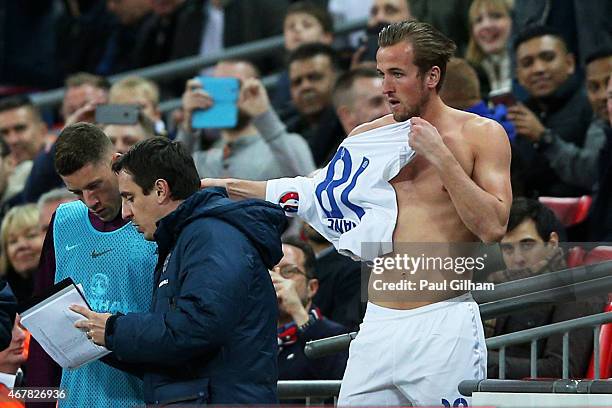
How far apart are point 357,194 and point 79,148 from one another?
3.83 feet

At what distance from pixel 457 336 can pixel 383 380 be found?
319mm

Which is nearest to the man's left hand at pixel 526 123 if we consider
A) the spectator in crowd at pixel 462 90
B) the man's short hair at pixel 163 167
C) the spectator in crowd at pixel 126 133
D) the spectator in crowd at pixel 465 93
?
the spectator in crowd at pixel 465 93

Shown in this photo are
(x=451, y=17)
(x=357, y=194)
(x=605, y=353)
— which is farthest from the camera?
(x=451, y=17)

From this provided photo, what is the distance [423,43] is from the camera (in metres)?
4.94

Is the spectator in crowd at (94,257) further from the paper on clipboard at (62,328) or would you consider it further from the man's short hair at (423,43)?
the man's short hair at (423,43)

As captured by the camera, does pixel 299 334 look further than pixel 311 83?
No

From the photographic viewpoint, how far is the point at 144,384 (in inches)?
189

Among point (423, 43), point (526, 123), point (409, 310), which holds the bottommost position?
point (409, 310)

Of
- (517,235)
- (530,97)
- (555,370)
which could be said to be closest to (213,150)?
(530,97)

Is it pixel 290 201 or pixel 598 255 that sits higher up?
pixel 290 201

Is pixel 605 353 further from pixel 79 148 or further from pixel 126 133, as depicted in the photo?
pixel 126 133

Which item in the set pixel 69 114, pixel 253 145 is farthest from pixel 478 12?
pixel 69 114

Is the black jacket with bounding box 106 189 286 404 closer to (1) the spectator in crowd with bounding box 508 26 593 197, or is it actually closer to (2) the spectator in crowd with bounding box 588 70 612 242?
(2) the spectator in crowd with bounding box 588 70 612 242

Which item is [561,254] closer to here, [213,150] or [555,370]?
[555,370]
